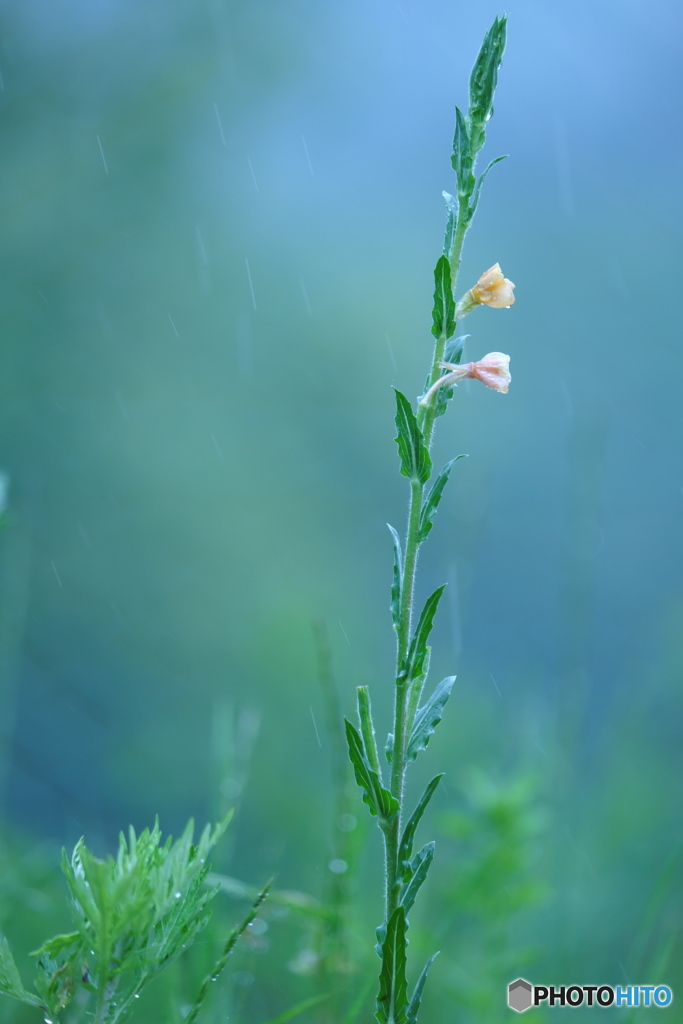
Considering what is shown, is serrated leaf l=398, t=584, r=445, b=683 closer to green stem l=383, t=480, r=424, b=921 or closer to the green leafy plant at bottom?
green stem l=383, t=480, r=424, b=921

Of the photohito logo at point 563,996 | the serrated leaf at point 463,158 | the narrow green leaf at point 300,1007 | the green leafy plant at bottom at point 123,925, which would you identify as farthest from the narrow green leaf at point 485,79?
the photohito logo at point 563,996

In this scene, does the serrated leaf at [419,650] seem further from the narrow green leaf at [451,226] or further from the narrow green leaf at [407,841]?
the narrow green leaf at [451,226]

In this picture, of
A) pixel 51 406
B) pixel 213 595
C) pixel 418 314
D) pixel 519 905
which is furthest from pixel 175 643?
pixel 519 905

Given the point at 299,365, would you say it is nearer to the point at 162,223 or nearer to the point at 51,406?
the point at 162,223

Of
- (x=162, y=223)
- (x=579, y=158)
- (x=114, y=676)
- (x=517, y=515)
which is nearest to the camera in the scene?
(x=114, y=676)

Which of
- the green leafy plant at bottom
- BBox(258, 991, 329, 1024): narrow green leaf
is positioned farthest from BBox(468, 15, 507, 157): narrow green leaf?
BBox(258, 991, 329, 1024): narrow green leaf

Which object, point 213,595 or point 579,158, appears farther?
point 579,158

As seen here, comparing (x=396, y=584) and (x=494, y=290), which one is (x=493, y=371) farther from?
(x=396, y=584)
